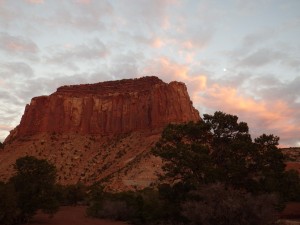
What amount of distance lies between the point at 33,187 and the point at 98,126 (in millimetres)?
73509

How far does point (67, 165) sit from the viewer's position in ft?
266

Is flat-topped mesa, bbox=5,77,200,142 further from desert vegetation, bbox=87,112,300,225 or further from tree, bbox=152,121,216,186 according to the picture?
desert vegetation, bbox=87,112,300,225

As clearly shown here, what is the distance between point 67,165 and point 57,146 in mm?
10467

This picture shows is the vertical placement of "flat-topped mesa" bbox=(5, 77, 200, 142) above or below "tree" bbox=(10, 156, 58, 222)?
above

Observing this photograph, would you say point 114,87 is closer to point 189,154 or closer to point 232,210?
point 189,154

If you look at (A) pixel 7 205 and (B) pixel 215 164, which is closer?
(A) pixel 7 205

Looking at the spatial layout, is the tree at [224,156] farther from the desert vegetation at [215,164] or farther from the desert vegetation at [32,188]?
the desert vegetation at [32,188]

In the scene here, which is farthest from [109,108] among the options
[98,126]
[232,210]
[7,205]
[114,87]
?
[232,210]

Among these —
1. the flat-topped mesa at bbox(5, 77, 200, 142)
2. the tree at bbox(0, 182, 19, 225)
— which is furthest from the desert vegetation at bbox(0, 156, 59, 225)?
the flat-topped mesa at bbox(5, 77, 200, 142)

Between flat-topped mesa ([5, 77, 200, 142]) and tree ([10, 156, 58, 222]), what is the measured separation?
6182 centimetres

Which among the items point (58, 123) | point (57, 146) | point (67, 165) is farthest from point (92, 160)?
point (58, 123)

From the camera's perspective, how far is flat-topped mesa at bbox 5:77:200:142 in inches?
3708

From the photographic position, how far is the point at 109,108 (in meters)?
105

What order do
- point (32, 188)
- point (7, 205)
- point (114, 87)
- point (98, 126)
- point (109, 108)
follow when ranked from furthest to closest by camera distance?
point (114, 87) < point (109, 108) < point (98, 126) < point (32, 188) < point (7, 205)
